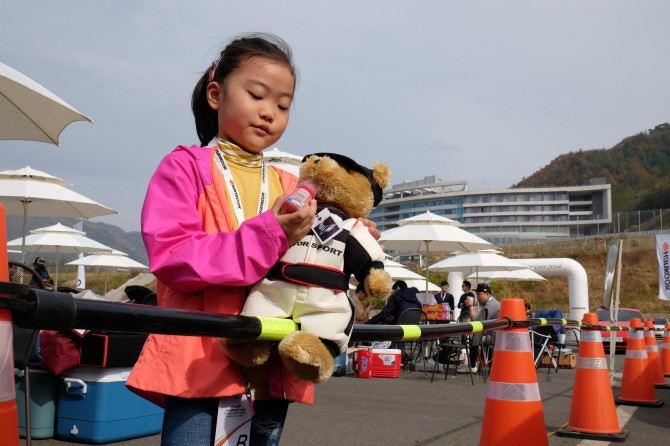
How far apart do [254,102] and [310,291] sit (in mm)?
527

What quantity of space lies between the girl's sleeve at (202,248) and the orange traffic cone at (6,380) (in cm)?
34

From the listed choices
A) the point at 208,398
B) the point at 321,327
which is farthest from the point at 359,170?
the point at 208,398

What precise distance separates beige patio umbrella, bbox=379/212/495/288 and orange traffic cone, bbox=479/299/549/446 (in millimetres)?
10185

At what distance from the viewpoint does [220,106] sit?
5.33 feet

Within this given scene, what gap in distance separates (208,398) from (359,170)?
25.6 inches

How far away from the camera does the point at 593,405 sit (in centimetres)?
A: 497

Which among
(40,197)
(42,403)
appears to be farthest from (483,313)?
(40,197)

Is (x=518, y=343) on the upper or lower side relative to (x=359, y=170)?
lower

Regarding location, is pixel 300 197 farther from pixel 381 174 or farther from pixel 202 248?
pixel 381 174

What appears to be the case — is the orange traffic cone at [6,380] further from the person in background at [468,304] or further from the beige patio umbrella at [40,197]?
the person in background at [468,304]

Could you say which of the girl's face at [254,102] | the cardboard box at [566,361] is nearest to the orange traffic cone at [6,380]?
the girl's face at [254,102]

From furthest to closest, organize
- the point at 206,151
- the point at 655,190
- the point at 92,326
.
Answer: the point at 655,190 → the point at 206,151 → the point at 92,326

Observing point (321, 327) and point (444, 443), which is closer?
point (321, 327)

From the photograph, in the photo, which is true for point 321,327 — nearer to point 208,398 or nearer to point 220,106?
point 208,398
